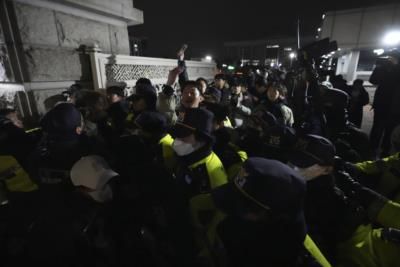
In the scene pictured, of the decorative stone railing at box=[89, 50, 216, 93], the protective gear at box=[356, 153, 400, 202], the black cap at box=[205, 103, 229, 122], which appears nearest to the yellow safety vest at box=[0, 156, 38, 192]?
the black cap at box=[205, 103, 229, 122]

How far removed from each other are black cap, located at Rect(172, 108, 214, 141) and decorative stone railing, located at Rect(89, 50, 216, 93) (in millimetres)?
2791

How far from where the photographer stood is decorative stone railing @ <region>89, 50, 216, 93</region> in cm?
416

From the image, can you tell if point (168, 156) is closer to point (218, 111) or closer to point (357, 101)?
point (218, 111)

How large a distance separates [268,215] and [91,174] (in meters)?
1.15

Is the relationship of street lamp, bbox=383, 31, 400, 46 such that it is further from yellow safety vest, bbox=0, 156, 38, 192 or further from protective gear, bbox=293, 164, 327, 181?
yellow safety vest, bbox=0, 156, 38, 192

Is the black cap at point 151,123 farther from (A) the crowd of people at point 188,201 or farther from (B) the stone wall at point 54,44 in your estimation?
(B) the stone wall at point 54,44

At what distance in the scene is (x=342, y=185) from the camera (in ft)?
6.23

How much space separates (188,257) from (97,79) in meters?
3.54

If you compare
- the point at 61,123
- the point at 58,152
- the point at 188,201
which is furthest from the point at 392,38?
the point at 58,152

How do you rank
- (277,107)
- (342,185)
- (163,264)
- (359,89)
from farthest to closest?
(359,89)
(277,107)
(342,185)
(163,264)

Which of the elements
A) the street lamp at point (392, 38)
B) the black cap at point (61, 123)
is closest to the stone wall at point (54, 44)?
the black cap at point (61, 123)

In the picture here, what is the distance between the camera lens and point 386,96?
4.23 m

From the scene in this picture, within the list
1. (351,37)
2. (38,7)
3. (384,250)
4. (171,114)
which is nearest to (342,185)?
(384,250)

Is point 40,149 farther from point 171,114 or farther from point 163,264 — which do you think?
point 171,114
